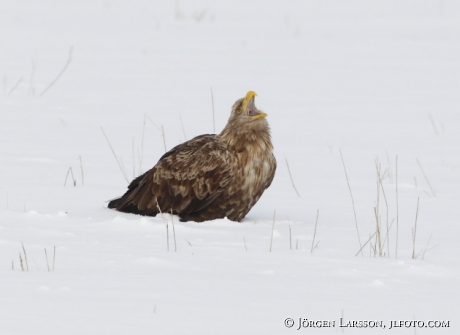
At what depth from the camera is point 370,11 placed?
904 inches

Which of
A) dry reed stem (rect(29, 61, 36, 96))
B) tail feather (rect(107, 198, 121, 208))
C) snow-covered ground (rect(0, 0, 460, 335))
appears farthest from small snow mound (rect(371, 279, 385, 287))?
dry reed stem (rect(29, 61, 36, 96))

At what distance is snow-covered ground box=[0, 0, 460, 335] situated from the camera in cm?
483

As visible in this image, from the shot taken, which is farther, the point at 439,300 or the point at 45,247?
the point at 45,247

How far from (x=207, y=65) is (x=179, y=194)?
30.8 ft

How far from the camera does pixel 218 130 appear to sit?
1273cm

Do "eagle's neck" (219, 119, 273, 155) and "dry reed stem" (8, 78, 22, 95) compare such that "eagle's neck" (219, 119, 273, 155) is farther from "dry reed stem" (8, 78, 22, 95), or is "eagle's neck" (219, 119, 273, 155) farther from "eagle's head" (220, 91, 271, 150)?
"dry reed stem" (8, 78, 22, 95)

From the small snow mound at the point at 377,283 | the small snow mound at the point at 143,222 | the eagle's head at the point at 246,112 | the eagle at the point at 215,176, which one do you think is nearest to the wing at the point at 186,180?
the eagle at the point at 215,176

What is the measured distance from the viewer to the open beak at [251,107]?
297 inches

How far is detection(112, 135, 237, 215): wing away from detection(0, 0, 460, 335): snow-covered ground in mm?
222

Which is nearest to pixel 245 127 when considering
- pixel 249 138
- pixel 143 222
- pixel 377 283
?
pixel 249 138

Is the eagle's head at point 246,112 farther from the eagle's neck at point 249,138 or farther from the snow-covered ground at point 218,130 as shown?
the snow-covered ground at point 218,130

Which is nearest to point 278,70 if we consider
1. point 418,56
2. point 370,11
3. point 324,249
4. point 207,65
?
point 207,65

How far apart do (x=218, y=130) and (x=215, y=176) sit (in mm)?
5379

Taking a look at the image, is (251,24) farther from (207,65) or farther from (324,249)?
(324,249)
